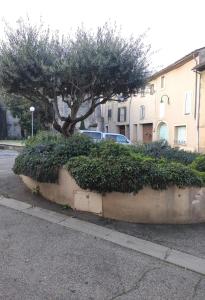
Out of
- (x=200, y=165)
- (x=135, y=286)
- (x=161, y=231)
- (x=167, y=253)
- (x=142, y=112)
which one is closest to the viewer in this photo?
(x=135, y=286)

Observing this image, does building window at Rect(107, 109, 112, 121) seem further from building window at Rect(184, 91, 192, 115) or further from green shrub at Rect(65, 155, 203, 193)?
green shrub at Rect(65, 155, 203, 193)

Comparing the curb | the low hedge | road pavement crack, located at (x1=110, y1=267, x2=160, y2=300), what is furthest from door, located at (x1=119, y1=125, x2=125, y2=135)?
road pavement crack, located at (x1=110, y1=267, x2=160, y2=300)

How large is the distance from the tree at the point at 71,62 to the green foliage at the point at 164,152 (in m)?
1.60

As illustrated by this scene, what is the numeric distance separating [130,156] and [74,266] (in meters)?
2.84

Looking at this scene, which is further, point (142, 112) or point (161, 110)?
point (142, 112)

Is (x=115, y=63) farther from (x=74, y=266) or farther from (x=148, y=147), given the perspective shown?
(x=74, y=266)

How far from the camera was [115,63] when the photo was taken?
871 cm

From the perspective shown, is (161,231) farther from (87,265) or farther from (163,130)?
(163,130)

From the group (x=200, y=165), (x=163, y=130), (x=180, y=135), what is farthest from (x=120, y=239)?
Result: (x=163, y=130)

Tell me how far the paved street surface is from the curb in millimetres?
138

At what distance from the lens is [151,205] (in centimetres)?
653

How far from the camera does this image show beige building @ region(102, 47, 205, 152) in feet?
79.1

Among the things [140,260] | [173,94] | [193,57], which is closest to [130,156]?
[140,260]

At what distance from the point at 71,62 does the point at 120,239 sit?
4.48m
